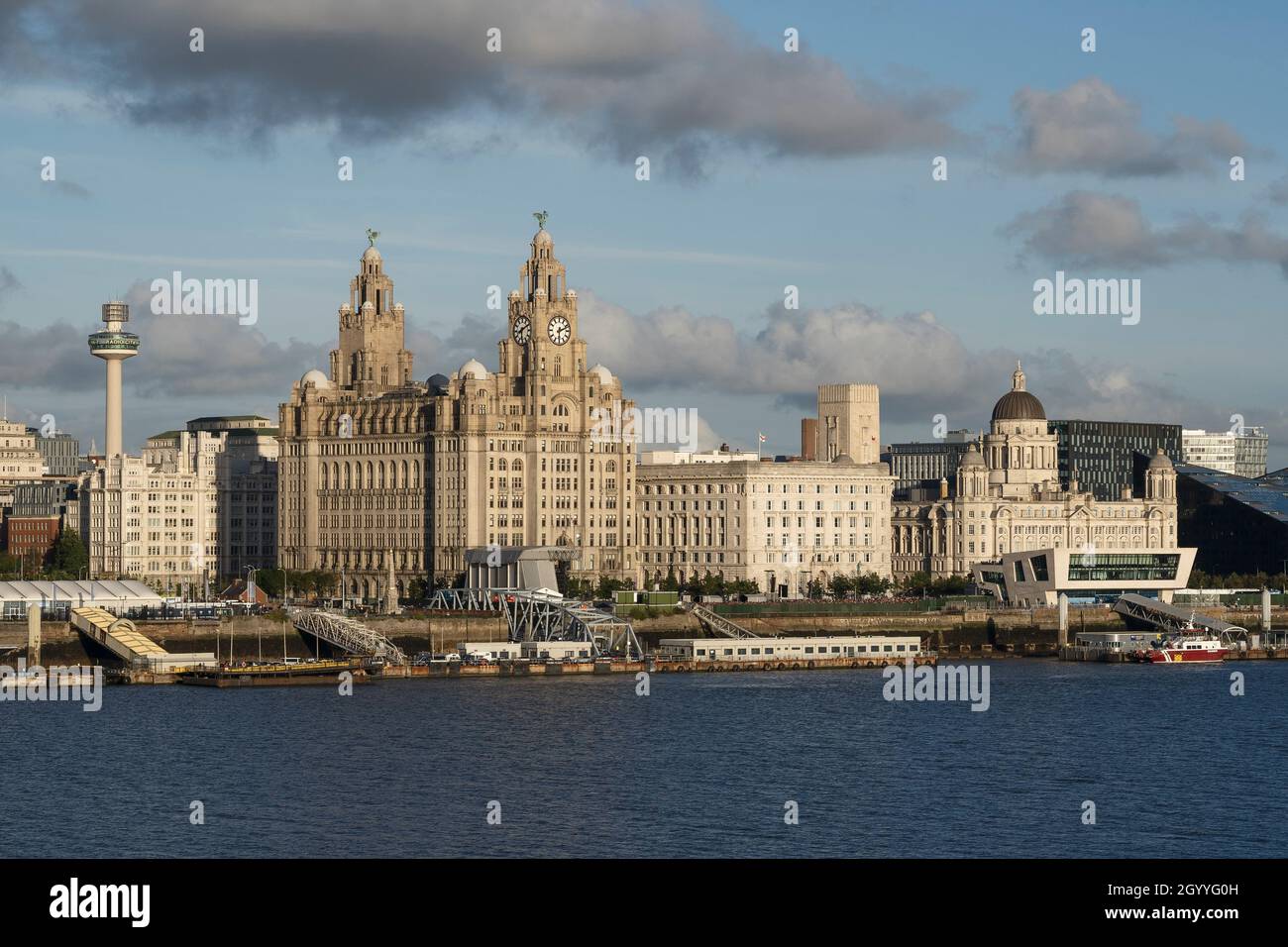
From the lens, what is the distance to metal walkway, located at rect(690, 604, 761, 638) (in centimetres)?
14938

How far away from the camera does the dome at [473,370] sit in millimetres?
177250

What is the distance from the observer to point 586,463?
180000 mm

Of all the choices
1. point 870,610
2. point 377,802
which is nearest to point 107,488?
point 870,610

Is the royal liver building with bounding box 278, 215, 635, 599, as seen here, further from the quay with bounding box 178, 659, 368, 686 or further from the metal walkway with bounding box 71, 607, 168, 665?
the quay with bounding box 178, 659, 368, 686

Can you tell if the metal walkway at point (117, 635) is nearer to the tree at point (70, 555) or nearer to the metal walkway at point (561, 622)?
the metal walkway at point (561, 622)

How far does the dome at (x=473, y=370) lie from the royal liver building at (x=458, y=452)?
15 cm

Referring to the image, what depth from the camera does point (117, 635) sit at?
127 meters

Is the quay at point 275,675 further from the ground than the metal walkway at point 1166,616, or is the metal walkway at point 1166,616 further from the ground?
the metal walkway at point 1166,616

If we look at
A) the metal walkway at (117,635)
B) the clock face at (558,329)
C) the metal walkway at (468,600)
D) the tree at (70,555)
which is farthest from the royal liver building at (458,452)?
the metal walkway at (117,635)

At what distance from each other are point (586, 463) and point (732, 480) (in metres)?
13.5

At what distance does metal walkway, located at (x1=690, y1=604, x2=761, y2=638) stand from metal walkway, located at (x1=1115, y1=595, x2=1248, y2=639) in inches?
1207

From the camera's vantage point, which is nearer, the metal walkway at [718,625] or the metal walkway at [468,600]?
the metal walkway at [718,625]

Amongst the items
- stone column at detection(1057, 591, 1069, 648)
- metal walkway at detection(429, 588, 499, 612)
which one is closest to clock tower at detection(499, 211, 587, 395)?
metal walkway at detection(429, 588, 499, 612)
